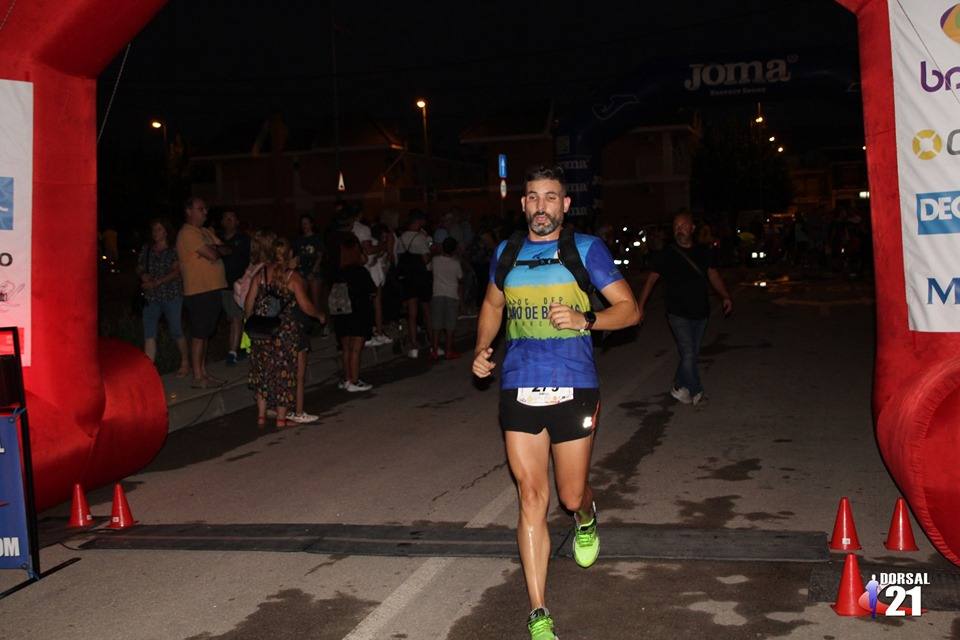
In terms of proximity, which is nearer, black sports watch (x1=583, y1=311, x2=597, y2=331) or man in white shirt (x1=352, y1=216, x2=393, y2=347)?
black sports watch (x1=583, y1=311, x2=597, y2=331)

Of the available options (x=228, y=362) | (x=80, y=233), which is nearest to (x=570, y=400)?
(x=80, y=233)

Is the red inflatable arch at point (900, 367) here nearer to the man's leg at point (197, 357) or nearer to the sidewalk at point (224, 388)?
the sidewalk at point (224, 388)

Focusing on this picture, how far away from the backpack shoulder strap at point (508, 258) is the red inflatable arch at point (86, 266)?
7.62ft

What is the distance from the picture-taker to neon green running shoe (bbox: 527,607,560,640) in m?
4.56

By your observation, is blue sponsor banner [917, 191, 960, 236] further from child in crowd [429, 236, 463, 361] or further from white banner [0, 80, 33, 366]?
child in crowd [429, 236, 463, 361]

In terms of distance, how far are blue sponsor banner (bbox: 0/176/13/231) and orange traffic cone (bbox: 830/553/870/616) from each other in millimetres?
5362

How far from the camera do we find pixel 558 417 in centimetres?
496

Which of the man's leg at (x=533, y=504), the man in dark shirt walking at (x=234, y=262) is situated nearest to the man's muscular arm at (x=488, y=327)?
the man's leg at (x=533, y=504)

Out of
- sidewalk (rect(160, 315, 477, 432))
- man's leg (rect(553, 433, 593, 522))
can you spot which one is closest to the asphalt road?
sidewalk (rect(160, 315, 477, 432))

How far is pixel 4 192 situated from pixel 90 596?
2.78m

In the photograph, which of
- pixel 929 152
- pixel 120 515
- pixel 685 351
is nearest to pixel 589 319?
pixel 929 152

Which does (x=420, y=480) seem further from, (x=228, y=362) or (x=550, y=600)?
(x=228, y=362)

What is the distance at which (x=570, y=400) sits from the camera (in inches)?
195

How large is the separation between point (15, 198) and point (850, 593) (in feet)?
18.0
